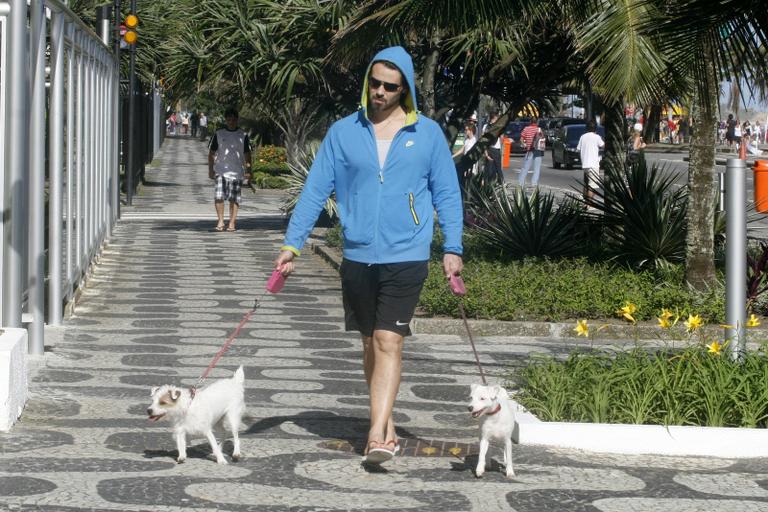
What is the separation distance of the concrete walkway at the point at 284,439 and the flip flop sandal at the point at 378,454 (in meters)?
0.08

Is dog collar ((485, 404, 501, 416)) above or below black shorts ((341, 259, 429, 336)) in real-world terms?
below

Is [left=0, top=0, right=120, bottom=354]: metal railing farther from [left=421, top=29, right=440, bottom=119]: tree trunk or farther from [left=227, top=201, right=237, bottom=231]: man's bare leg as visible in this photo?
[left=227, top=201, right=237, bottom=231]: man's bare leg

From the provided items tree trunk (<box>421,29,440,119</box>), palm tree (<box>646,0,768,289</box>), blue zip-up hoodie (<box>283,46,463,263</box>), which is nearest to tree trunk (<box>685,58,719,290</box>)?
palm tree (<box>646,0,768,289</box>)

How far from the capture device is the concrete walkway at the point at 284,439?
19.6 ft

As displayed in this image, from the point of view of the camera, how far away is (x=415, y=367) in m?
9.73

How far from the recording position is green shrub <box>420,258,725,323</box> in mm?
11836

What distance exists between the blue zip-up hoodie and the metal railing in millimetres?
2750

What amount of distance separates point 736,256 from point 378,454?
291 cm

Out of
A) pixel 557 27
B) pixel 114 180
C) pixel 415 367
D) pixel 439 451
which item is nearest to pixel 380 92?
pixel 439 451

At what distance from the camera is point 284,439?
23.5 ft

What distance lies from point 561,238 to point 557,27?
282 centimetres

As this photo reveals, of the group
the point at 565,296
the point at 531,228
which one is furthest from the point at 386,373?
the point at 531,228

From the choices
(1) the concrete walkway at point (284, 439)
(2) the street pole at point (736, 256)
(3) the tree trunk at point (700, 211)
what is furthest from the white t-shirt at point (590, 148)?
(2) the street pole at point (736, 256)

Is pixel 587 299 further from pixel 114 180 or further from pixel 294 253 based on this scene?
pixel 114 180
